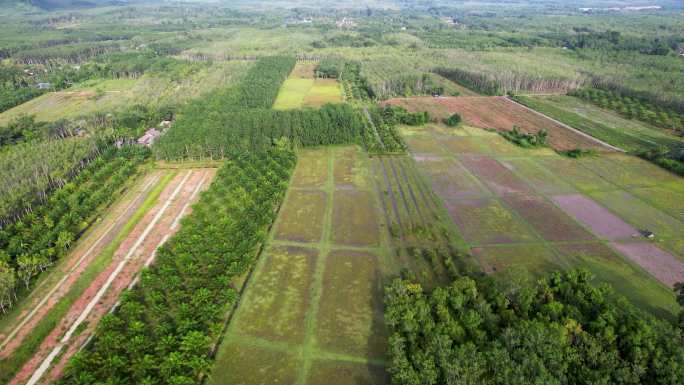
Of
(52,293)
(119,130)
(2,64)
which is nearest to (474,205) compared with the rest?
(52,293)

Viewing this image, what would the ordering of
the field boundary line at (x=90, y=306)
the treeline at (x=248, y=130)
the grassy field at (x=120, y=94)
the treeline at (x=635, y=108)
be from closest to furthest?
the field boundary line at (x=90, y=306)
the treeline at (x=248, y=130)
the treeline at (x=635, y=108)
the grassy field at (x=120, y=94)

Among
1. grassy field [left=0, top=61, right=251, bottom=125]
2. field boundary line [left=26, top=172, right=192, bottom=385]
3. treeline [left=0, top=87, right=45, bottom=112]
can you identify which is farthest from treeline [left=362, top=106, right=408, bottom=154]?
treeline [left=0, top=87, right=45, bottom=112]

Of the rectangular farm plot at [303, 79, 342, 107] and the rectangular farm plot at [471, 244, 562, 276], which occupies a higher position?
the rectangular farm plot at [303, 79, 342, 107]

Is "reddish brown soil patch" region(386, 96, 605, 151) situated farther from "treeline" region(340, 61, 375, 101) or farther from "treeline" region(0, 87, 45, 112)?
"treeline" region(0, 87, 45, 112)

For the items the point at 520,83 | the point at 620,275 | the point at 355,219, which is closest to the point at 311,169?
the point at 355,219

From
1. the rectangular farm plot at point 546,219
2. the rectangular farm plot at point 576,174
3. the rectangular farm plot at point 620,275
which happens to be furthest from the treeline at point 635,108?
the rectangular farm plot at point 620,275

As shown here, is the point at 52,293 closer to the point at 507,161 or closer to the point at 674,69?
the point at 507,161

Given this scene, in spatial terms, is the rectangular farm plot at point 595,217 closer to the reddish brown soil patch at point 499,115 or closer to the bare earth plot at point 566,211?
the bare earth plot at point 566,211

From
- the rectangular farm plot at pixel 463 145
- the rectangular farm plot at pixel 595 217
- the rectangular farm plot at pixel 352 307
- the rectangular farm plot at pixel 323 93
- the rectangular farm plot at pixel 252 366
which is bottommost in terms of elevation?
the rectangular farm plot at pixel 252 366
